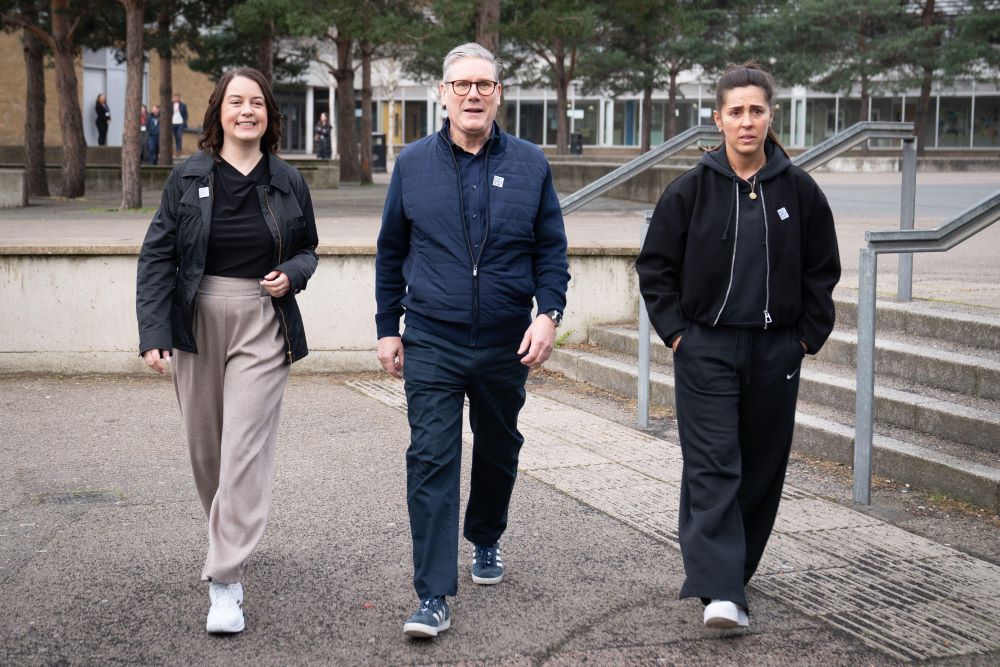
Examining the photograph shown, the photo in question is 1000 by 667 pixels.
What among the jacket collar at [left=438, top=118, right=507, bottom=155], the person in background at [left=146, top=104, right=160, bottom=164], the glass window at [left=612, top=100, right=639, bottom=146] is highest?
the glass window at [left=612, top=100, right=639, bottom=146]

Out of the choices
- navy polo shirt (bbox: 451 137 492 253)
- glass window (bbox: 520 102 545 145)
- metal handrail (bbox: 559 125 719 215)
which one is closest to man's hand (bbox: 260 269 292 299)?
navy polo shirt (bbox: 451 137 492 253)

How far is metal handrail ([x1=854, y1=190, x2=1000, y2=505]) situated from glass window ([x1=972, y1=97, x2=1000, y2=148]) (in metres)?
48.7

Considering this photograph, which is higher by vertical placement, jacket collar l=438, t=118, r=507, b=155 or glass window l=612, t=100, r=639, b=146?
glass window l=612, t=100, r=639, b=146

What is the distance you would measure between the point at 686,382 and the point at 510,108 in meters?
62.2

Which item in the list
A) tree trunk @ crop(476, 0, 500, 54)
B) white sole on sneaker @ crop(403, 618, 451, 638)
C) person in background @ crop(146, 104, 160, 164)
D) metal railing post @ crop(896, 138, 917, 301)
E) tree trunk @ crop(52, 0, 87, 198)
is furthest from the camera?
person in background @ crop(146, 104, 160, 164)

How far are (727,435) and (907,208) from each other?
4.36m

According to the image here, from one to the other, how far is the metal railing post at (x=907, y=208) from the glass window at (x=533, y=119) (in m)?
56.5

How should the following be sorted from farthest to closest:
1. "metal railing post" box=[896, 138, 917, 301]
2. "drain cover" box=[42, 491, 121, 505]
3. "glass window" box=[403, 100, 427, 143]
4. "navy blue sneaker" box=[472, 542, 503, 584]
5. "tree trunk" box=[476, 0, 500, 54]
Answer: "glass window" box=[403, 100, 427, 143] → "tree trunk" box=[476, 0, 500, 54] → "metal railing post" box=[896, 138, 917, 301] → "drain cover" box=[42, 491, 121, 505] → "navy blue sneaker" box=[472, 542, 503, 584]

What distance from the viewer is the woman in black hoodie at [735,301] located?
13.2 ft

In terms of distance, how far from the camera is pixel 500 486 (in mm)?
4488

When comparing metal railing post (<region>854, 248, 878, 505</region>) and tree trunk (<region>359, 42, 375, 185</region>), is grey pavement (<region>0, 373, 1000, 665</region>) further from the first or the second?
tree trunk (<region>359, 42, 375, 185</region>)

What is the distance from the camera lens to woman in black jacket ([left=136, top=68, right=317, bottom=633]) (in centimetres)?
418

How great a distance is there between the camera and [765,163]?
4.13 metres

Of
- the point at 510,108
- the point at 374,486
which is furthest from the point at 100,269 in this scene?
the point at 510,108
